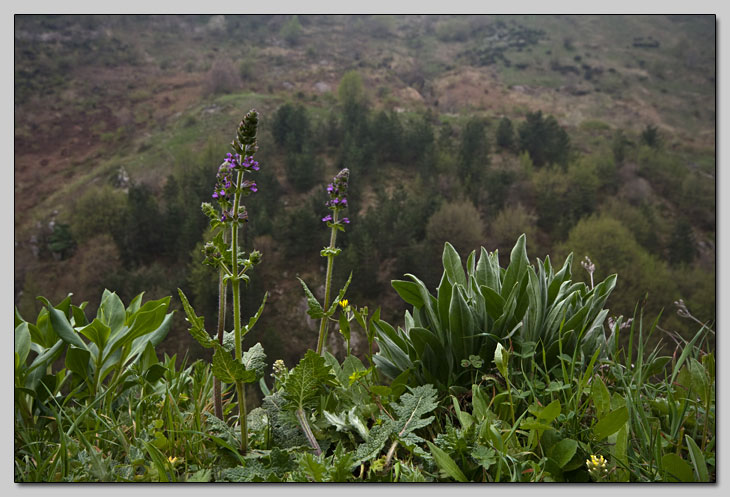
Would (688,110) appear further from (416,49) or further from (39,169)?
(39,169)

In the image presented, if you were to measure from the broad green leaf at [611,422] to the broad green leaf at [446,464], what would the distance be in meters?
0.29

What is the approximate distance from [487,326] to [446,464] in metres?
0.44

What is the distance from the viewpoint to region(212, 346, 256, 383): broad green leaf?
891 millimetres

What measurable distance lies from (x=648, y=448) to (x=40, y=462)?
4.11 ft

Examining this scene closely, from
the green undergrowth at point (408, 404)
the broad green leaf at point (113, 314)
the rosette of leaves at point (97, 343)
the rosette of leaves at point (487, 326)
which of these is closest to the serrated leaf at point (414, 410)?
the green undergrowth at point (408, 404)

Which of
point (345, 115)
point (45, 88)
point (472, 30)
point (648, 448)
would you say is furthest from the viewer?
point (345, 115)

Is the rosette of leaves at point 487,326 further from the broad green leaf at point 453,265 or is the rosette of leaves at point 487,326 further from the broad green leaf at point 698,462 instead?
the broad green leaf at point 698,462

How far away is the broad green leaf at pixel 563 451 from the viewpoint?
36.8 inches

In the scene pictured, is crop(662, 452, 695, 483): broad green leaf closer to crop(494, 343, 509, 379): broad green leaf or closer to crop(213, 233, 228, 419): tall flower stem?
crop(494, 343, 509, 379): broad green leaf

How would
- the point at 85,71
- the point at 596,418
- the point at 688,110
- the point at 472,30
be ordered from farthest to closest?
the point at 472,30 → the point at 85,71 → the point at 688,110 → the point at 596,418

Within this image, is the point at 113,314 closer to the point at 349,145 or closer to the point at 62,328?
the point at 62,328

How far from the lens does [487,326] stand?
1261 millimetres

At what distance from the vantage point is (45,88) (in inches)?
604

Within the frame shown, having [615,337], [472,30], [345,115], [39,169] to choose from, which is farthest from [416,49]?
[615,337]
